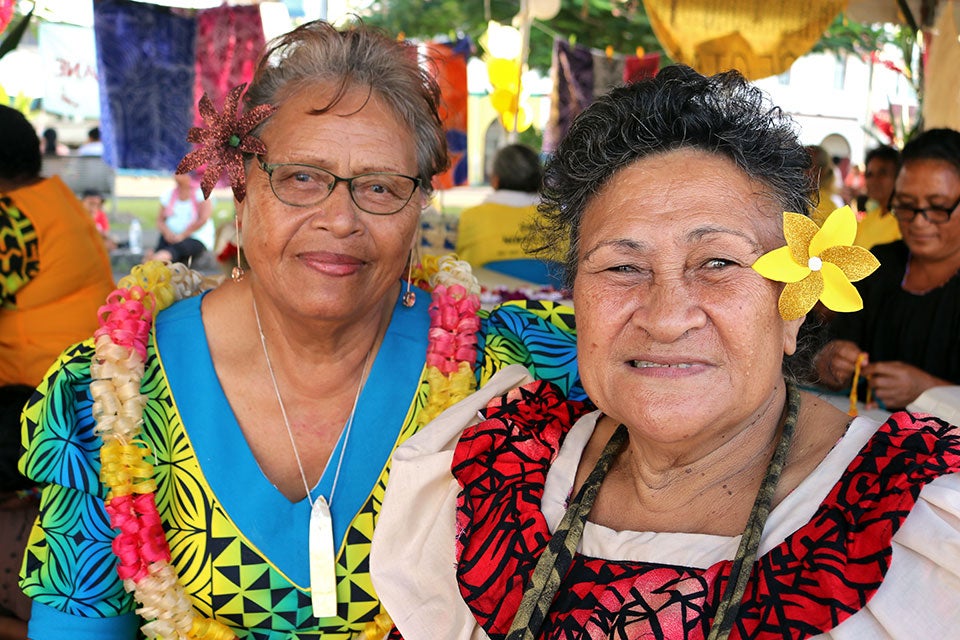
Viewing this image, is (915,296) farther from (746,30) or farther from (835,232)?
(835,232)

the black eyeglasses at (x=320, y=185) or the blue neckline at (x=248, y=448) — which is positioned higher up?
the black eyeglasses at (x=320, y=185)

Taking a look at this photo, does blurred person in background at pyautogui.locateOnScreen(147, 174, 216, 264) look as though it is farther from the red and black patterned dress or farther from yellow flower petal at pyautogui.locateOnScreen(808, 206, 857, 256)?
yellow flower petal at pyautogui.locateOnScreen(808, 206, 857, 256)

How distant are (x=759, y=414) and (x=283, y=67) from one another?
4.80 ft

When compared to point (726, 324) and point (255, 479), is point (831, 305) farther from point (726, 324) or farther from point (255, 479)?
point (255, 479)

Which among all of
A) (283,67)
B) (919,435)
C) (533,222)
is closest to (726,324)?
(919,435)

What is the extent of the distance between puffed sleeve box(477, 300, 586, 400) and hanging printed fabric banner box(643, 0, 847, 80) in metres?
1.95

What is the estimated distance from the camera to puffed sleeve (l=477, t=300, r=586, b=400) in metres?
2.31

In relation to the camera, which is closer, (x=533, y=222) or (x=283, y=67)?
(x=533, y=222)

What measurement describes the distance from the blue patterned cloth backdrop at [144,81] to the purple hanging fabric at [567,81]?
13.7 feet

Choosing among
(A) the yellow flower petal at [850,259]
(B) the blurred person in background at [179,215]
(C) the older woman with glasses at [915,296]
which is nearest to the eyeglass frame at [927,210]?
(C) the older woman with glasses at [915,296]

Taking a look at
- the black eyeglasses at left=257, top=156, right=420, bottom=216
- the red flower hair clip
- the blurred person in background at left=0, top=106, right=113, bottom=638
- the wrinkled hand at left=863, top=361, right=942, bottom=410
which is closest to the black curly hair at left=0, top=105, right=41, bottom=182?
the blurred person in background at left=0, top=106, right=113, bottom=638

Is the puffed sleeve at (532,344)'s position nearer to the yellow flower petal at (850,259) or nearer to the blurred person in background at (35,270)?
the yellow flower petal at (850,259)

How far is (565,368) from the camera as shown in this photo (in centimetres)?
231

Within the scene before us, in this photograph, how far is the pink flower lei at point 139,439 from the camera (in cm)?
205
